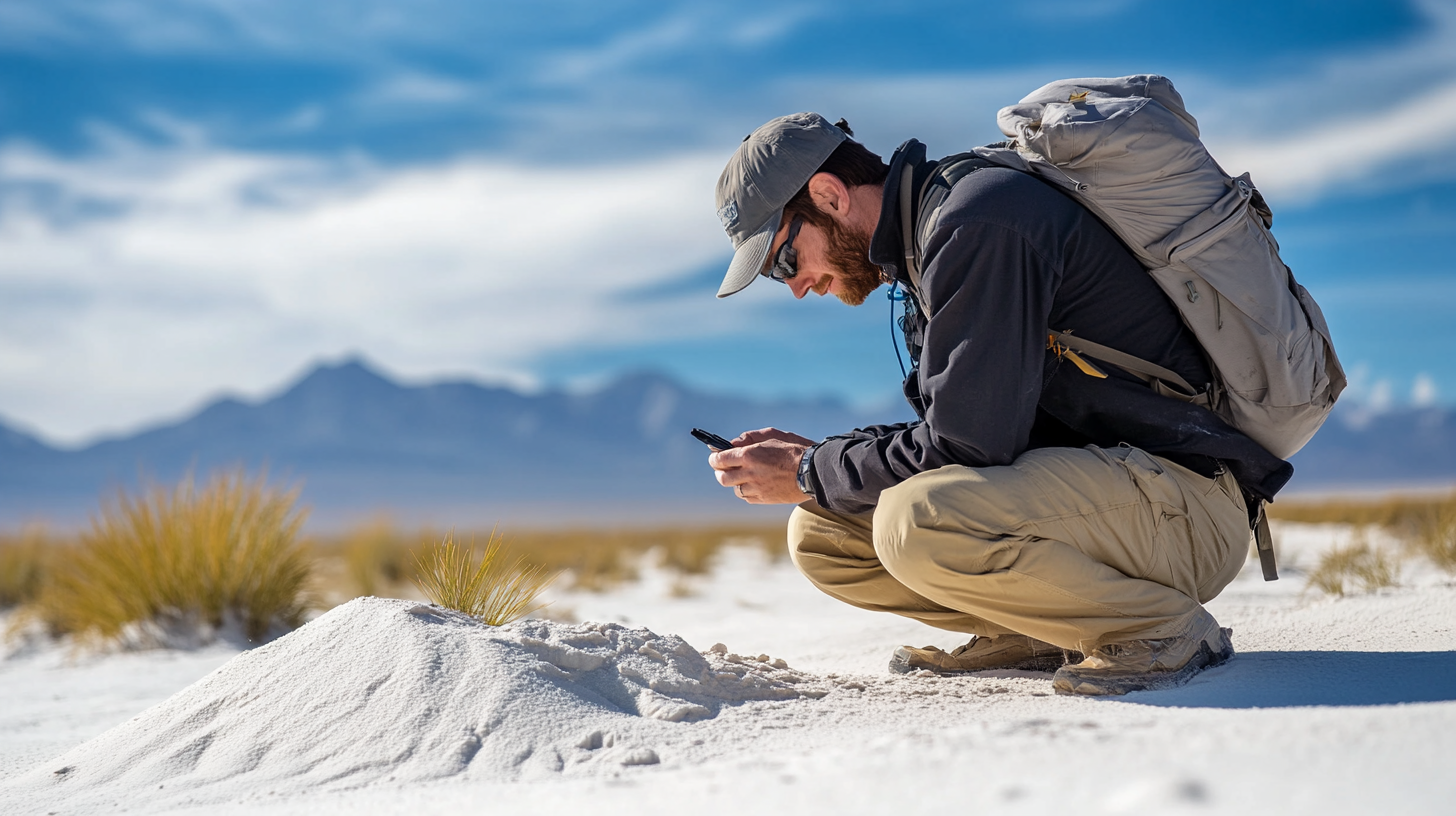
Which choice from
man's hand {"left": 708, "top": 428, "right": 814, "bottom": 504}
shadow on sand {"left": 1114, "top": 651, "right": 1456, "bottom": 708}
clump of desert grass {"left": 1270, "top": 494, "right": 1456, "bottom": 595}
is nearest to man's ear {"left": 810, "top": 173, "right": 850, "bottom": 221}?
man's hand {"left": 708, "top": 428, "right": 814, "bottom": 504}

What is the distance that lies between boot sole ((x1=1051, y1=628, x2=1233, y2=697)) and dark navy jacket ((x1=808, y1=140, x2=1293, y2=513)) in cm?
46

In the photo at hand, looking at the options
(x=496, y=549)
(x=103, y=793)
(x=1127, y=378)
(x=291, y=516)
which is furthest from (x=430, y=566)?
(x=291, y=516)

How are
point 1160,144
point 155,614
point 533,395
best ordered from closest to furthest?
point 1160,144
point 155,614
point 533,395

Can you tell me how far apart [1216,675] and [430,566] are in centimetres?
239

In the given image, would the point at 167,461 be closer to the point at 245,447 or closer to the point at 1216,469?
the point at 245,447

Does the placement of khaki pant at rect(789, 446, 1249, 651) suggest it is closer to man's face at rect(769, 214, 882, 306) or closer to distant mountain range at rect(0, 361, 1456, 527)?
man's face at rect(769, 214, 882, 306)

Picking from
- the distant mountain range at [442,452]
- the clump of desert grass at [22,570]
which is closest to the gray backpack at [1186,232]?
the clump of desert grass at [22,570]

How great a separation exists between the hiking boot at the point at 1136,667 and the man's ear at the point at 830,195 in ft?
4.26

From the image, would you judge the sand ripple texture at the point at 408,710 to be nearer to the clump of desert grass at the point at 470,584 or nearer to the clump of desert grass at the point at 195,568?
the clump of desert grass at the point at 470,584

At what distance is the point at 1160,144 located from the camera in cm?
237

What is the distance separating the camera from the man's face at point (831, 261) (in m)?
2.86

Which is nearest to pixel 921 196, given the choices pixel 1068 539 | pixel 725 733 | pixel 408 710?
pixel 1068 539

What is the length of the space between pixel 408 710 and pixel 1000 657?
1.71 metres

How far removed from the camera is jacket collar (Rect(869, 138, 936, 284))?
8.62 feet
